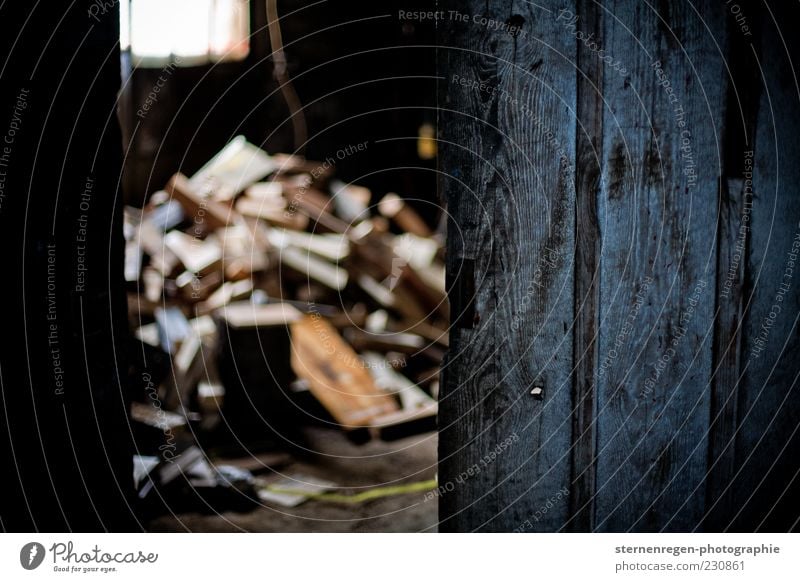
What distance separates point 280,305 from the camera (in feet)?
13.4

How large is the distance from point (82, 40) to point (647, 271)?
1.43 m

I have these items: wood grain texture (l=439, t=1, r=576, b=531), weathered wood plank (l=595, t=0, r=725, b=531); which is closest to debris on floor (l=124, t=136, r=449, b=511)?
wood grain texture (l=439, t=1, r=576, b=531)

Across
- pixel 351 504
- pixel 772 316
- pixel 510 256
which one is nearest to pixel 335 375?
pixel 351 504

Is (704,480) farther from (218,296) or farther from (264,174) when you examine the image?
(264,174)

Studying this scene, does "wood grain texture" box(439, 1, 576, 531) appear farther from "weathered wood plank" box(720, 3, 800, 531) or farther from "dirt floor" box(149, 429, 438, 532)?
"dirt floor" box(149, 429, 438, 532)

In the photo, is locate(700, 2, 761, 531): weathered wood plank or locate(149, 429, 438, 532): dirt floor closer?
locate(700, 2, 761, 531): weathered wood plank

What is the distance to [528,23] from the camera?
1312 millimetres

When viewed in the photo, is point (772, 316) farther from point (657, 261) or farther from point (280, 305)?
point (280, 305)

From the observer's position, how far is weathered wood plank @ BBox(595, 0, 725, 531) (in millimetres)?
1326

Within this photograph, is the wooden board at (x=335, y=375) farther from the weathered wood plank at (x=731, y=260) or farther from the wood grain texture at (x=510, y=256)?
the weathered wood plank at (x=731, y=260)

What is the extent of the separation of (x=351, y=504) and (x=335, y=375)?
35.8 inches

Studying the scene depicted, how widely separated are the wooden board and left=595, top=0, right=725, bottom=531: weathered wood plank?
2455 millimetres

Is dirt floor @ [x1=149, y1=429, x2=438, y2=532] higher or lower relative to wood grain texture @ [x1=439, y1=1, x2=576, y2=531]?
lower

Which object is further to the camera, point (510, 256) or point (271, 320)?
point (271, 320)
